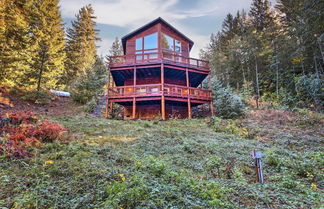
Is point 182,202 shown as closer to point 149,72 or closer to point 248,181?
point 248,181

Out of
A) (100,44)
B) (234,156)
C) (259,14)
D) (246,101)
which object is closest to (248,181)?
(234,156)

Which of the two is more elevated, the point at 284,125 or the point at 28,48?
the point at 28,48

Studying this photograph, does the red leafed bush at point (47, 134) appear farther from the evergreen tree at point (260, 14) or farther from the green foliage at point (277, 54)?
the evergreen tree at point (260, 14)

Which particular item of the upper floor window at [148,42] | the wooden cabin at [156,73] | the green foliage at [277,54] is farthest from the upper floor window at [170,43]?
the green foliage at [277,54]

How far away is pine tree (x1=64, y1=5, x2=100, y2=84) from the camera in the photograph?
2538cm

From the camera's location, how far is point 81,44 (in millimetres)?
27219

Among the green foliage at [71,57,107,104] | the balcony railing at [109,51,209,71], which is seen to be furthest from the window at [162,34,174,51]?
the green foliage at [71,57,107,104]

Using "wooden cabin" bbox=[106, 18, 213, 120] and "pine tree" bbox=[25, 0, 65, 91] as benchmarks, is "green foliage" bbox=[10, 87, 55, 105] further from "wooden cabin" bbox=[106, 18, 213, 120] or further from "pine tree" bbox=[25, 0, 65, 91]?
"wooden cabin" bbox=[106, 18, 213, 120]

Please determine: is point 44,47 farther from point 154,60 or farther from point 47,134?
point 47,134

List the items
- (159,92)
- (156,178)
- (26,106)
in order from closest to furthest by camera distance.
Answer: (156,178)
(159,92)
(26,106)

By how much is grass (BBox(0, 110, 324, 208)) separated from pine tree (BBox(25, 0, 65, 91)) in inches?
514

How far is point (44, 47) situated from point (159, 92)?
1177cm

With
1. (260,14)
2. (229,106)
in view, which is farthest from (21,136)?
(260,14)

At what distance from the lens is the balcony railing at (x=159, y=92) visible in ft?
45.5
